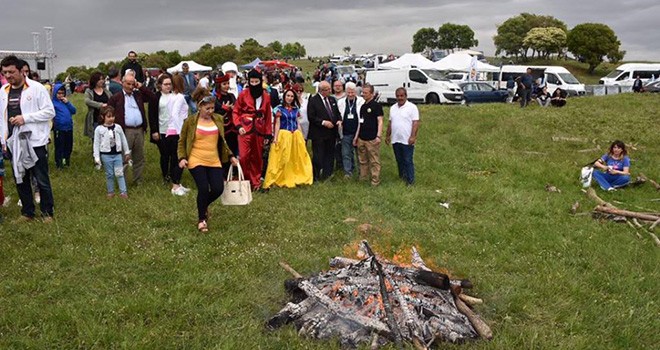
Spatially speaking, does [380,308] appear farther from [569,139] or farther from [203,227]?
[569,139]

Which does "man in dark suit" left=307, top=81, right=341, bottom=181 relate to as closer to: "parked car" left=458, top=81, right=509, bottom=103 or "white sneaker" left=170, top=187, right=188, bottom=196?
"white sneaker" left=170, top=187, right=188, bottom=196

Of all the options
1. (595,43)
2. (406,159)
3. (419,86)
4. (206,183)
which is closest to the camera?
(206,183)

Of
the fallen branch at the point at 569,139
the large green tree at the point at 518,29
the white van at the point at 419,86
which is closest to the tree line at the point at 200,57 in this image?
the large green tree at the point at 518,29

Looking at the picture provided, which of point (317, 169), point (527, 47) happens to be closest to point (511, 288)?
point (317, 169)

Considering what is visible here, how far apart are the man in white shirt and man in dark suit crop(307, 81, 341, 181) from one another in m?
1.09

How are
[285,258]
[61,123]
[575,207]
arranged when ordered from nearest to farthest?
[285,258] < [575,207] < [61,123]

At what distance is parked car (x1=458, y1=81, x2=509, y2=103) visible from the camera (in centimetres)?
2683

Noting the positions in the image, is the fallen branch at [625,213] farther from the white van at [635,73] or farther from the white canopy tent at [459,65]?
the white van at [635,73]

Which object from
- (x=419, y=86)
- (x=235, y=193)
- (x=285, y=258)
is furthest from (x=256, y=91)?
(x=419, y=86)

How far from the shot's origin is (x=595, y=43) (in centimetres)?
6112

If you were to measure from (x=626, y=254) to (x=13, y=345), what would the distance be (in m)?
6.64

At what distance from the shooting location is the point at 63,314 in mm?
4434

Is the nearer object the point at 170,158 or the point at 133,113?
the point at 133,113

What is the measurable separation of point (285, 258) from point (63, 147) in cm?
684
